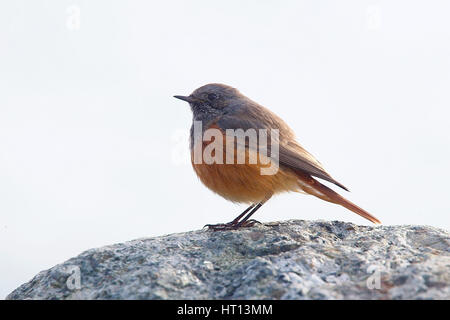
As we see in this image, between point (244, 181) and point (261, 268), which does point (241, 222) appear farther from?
point (261, 268)

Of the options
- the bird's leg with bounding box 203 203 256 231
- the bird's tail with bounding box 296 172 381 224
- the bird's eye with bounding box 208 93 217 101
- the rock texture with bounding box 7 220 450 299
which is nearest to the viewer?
the rock texture with bounding box 7 220 450 299

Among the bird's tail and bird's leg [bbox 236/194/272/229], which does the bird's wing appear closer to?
the bird's tail

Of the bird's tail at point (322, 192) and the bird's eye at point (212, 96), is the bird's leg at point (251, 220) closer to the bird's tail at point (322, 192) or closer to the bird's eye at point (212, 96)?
the bird's tail at point (322, 192)

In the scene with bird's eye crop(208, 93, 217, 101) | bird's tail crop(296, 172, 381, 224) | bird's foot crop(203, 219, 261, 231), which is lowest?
bird's foot crop(203, 219, 261, 231)

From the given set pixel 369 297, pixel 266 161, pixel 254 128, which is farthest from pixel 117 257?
pixel 254 128

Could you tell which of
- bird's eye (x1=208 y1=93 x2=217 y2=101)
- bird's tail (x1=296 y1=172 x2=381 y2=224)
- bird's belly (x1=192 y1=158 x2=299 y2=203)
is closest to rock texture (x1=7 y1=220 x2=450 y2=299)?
bird's belly (x1=192 y1=158 x2=299 y2=203)

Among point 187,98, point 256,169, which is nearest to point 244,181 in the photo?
point 256,169
